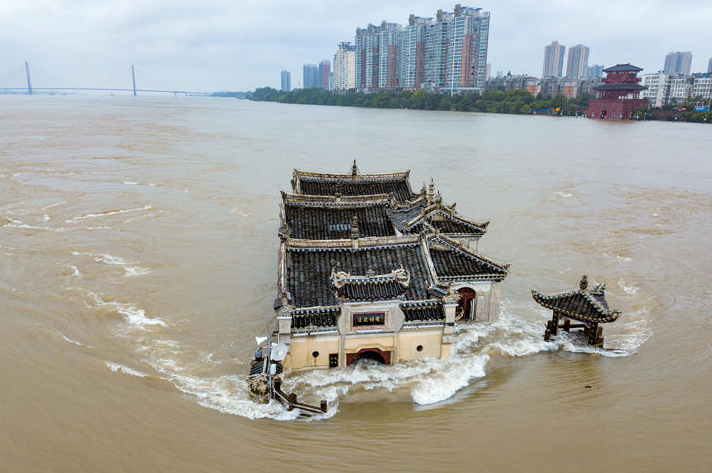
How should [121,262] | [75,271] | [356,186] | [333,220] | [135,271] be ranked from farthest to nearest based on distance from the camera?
[356,186] → [121,262] → [135,271] → [75,271] → [333,220]

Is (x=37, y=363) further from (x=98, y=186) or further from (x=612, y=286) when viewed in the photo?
(x=98, y=186)

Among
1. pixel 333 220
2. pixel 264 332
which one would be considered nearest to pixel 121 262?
pixel 264 332

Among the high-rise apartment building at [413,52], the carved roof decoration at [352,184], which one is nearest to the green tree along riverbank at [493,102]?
the high-rise apartment building at [413,52]

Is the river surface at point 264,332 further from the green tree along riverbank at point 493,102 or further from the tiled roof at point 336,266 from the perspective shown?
the green tree along riverbank at point 493,102

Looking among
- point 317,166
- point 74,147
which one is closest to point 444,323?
point 317,166

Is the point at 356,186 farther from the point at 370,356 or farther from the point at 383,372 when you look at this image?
the point at 383,372

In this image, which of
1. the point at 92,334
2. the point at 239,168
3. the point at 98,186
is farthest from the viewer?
the point at 239,168

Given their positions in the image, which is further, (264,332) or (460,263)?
(264,332)
